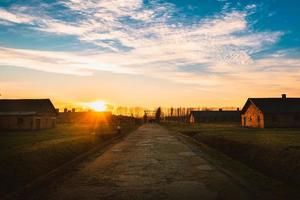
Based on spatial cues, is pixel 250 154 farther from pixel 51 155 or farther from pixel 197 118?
pixel 197 118

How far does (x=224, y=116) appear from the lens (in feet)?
348

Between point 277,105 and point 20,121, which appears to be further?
point 277,105

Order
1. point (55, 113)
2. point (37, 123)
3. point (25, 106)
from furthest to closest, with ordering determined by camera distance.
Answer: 1. point (55, 113)
2. point (25, 106)
3. point (37, 123)

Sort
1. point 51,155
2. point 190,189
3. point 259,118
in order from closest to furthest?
point 190,189 < point 51,155 < point 259,118

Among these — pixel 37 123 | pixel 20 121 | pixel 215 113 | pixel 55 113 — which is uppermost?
A: pixel 215 113

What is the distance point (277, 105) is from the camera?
54500mm

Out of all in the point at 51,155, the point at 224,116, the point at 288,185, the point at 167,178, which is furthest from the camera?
the point at 224,116

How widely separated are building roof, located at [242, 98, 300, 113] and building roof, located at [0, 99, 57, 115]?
40270 millimetres

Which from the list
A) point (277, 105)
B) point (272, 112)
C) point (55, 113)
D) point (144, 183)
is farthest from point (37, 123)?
point (144, 183)

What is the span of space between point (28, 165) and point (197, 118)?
97.7 m

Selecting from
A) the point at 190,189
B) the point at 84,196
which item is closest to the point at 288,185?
the point at 190,189

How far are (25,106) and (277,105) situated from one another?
4768 cm

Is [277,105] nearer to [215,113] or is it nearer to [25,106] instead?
[25,106]

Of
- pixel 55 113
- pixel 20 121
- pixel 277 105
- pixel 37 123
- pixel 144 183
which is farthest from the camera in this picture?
pixel 55 113
